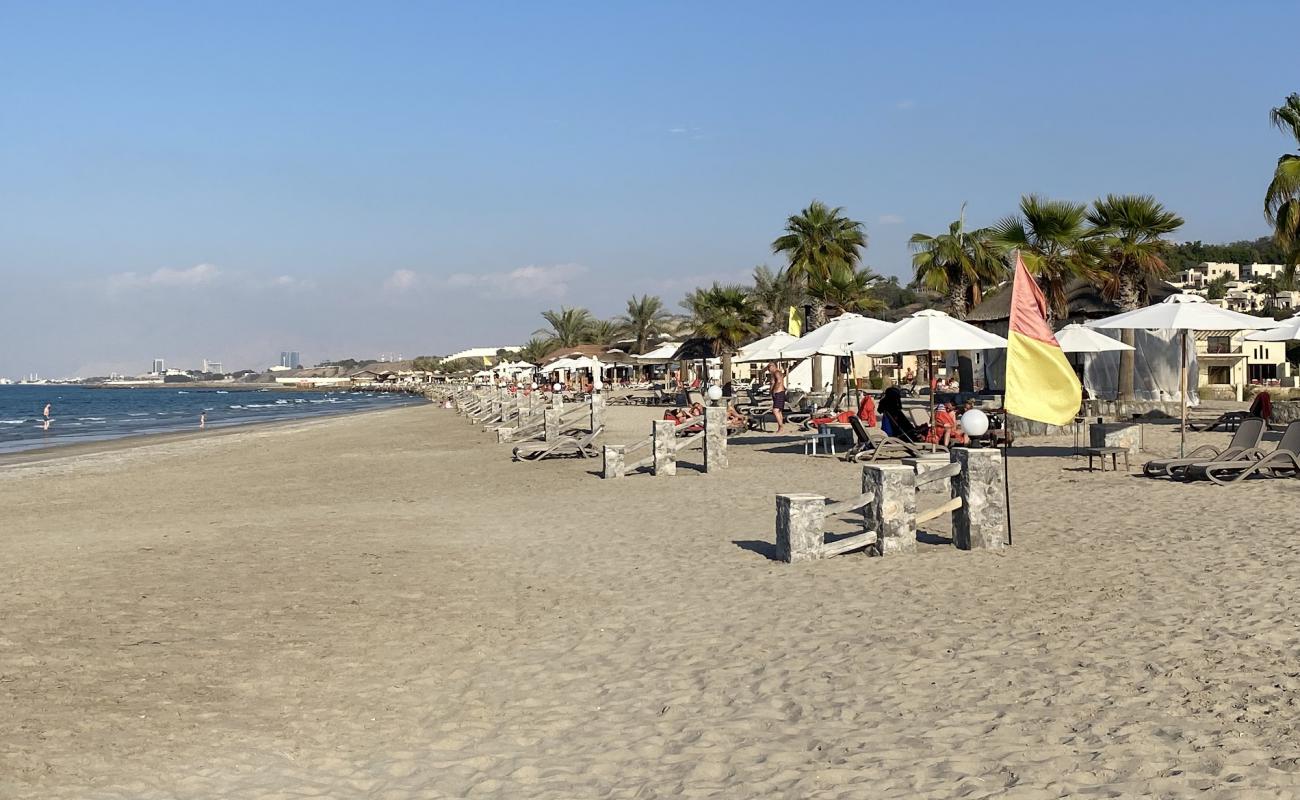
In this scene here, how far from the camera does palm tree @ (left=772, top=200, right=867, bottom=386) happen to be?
131 feet

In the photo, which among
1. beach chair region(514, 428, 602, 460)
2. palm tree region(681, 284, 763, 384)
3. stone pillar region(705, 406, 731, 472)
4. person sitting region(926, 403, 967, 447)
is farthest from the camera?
palm tree region(681, 284, 763, 384)

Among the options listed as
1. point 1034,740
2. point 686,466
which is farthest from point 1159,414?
point 1034,740

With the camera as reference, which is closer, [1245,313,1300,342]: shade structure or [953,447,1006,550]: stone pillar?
[953,447,1006,550]: stone pillar

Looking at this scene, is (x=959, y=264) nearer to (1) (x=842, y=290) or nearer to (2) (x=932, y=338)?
(1) (x=842, y=290)

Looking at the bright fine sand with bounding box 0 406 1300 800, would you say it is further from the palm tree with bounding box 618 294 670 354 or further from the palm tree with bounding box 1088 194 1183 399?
the palm tree with bounding box 618 294 670 354

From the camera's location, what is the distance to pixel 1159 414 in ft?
77.0

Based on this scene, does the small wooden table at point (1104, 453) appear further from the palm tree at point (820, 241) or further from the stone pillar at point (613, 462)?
the palm tree at point (820, 241)

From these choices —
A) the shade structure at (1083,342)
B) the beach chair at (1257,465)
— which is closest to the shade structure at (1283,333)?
the shade structure at (1083,342)

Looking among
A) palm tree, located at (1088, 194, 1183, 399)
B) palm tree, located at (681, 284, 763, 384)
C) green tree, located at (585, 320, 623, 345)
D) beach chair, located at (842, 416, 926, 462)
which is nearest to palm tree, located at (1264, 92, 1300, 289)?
palm tree, located at (1088, 194, 1183, 399)

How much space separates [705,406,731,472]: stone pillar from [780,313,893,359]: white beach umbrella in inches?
89.7

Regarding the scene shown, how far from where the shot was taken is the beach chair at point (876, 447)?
48.8 ft

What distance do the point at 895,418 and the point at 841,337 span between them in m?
2.88

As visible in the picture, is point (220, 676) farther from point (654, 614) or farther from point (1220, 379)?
point (1220, 379)

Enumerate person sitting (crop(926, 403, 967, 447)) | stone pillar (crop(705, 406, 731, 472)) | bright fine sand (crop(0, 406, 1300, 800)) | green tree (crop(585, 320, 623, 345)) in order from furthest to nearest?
green tree (crop(585, 320, 623, 345)), stone pillar (crop(705, 406, 731, 472)), person sitting (crop(926, 403, 967, 447)), bright fine sand (crop(0, 406, 1300, 800))
